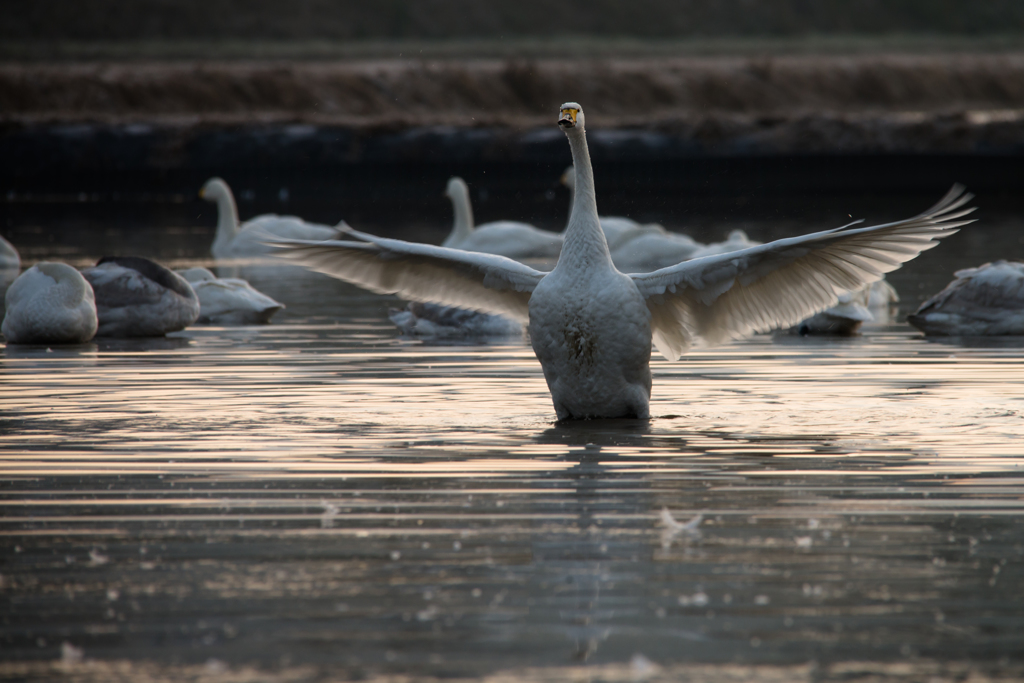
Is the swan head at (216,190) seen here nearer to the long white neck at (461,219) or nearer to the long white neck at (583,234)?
the long white neck at (461,219)

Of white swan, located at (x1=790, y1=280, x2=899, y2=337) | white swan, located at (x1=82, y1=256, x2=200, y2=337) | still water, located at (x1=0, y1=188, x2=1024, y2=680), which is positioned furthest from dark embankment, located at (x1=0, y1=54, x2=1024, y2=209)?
still water, located at (x1=0, y1=188, x2=1024, y2=680)

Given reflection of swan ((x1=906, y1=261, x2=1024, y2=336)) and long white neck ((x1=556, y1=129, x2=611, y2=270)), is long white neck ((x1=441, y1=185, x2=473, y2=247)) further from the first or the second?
long white neck ((x1=556, y1=129, x2=611, y2=270))

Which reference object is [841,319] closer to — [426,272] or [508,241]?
[426,272]

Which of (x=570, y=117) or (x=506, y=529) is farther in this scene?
(x=570, y=117)

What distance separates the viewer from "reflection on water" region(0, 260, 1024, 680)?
14.5ft

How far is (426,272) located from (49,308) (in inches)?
192

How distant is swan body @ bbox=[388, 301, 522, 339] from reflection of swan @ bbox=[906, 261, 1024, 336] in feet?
12.9

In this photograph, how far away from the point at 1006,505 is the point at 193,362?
7.35m

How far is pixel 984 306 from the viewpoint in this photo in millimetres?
13352

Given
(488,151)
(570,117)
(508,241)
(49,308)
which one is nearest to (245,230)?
(508,241)

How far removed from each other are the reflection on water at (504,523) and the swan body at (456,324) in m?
3.21

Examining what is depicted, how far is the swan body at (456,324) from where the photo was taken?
45.6 feet

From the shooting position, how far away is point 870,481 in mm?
6715

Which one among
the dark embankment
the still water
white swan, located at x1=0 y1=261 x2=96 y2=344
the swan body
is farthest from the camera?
the dark embankment
